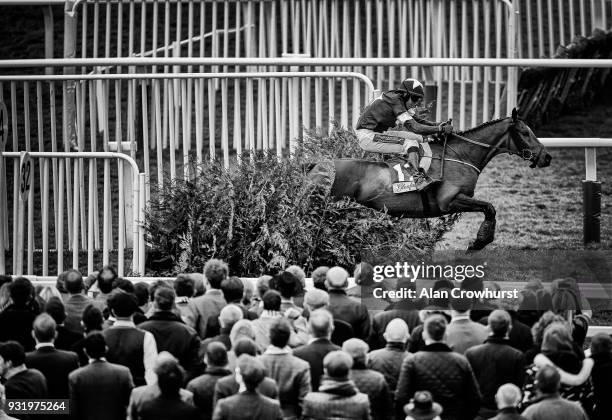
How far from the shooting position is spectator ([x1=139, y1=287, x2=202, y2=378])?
11.0 meters

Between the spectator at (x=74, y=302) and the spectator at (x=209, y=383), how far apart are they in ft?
4.53

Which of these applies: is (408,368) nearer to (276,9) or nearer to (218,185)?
(218,185)

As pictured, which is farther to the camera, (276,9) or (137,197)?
(276,9)

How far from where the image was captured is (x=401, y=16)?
19359mm

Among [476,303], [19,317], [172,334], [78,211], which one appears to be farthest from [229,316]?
[78,211]

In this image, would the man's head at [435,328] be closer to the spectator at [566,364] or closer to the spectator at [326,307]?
the spectator at [566,364]

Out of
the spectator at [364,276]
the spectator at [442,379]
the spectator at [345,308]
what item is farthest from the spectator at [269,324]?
the spectator at [364,276]

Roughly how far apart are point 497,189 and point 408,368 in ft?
27.0

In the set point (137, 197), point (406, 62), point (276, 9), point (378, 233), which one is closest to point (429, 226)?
point (378, 233)

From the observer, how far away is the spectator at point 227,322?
35.9 feet

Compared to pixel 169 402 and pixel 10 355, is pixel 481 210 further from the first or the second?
pixel 10 355

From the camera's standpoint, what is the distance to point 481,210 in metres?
15.2

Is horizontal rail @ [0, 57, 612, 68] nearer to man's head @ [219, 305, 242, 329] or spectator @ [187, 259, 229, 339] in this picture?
spectator @ [187, 259, 229, 339]

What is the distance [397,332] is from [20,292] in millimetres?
2610
